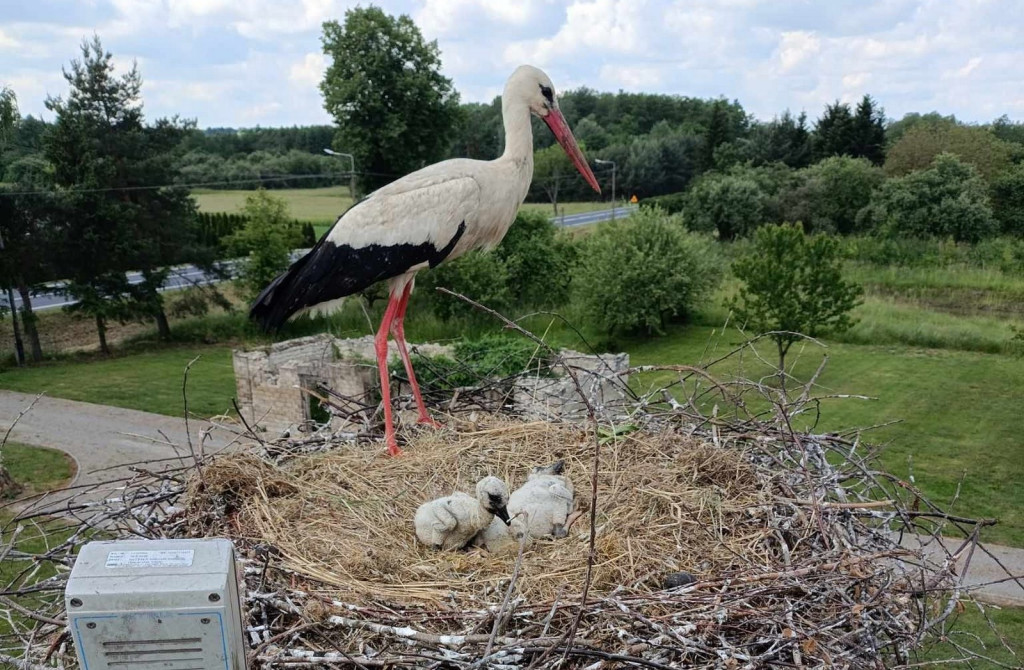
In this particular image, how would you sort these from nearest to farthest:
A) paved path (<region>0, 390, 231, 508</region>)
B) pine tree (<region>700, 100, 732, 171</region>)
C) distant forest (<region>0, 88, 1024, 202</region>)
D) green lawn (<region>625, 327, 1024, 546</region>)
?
green lawn (<region>625, 327, 1024, 546</region>), paved path (<region>0, 390, 231, 508</region>), distant forest (<region>0, 88, 1024, 202</region>), pine tree (<region>700, 100, 732, 171</region>)

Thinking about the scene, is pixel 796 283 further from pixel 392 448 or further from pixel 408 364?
pixel 392 448

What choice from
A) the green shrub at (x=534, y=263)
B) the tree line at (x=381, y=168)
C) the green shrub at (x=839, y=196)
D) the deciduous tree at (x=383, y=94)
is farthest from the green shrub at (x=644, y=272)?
the green shrub at (x=839, y=196)

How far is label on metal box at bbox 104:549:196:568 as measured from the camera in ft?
5.52

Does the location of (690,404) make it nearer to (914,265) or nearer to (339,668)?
(339,668)

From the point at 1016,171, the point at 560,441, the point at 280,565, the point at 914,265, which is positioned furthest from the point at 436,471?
the point at 1016,171

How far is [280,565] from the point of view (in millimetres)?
3385

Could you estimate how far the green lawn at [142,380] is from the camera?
1819cm

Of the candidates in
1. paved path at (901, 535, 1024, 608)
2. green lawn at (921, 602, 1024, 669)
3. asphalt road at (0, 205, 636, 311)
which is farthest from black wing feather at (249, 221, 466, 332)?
asphalt road at (0, 205, 636, 311)

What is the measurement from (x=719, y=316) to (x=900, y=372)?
6.25 m

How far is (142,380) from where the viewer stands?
829 inches

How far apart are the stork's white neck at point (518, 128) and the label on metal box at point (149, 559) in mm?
3575

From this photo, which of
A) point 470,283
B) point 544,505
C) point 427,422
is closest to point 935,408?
point 470,283

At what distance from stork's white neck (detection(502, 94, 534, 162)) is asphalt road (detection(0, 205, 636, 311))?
18.5 m

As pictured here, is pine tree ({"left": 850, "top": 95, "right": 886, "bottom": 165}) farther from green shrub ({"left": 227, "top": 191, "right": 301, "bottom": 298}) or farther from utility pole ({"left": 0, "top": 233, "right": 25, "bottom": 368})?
utility pole ({"left": 0, "top": 233, "right": 25, "bottom": 368})
